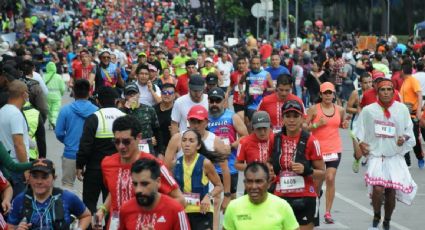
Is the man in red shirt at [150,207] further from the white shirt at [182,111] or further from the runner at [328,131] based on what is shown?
the white shirt at [182,111]

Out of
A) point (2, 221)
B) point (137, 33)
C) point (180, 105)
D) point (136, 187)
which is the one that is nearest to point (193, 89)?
point (180, 105)

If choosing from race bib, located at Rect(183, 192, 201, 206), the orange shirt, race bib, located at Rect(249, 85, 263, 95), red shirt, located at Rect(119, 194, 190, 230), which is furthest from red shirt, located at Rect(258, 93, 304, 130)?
red shirt, located at Rect(119, 194, 190, 230)

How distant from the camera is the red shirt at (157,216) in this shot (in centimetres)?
855

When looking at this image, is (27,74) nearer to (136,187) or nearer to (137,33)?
(136,187)

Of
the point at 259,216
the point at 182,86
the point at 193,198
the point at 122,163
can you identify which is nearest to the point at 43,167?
→ the point at 122,163

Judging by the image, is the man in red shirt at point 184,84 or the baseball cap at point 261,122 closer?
the baseball cap at point 261,122

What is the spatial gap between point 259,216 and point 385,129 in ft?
18.7

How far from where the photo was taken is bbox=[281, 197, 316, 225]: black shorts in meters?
11.7

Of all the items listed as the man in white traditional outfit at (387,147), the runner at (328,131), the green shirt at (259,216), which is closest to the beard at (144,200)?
the green shirt at (259,216)

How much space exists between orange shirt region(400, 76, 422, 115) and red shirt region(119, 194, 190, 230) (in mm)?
12564

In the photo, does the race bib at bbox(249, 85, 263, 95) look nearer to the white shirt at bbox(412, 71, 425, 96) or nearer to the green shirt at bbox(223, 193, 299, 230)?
the white shirt at bbox(412, 71, 425, 96)

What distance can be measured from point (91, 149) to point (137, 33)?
8275cm

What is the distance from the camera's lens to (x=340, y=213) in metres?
16.3

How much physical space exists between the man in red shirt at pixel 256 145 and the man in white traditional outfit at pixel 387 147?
7.44 ft
